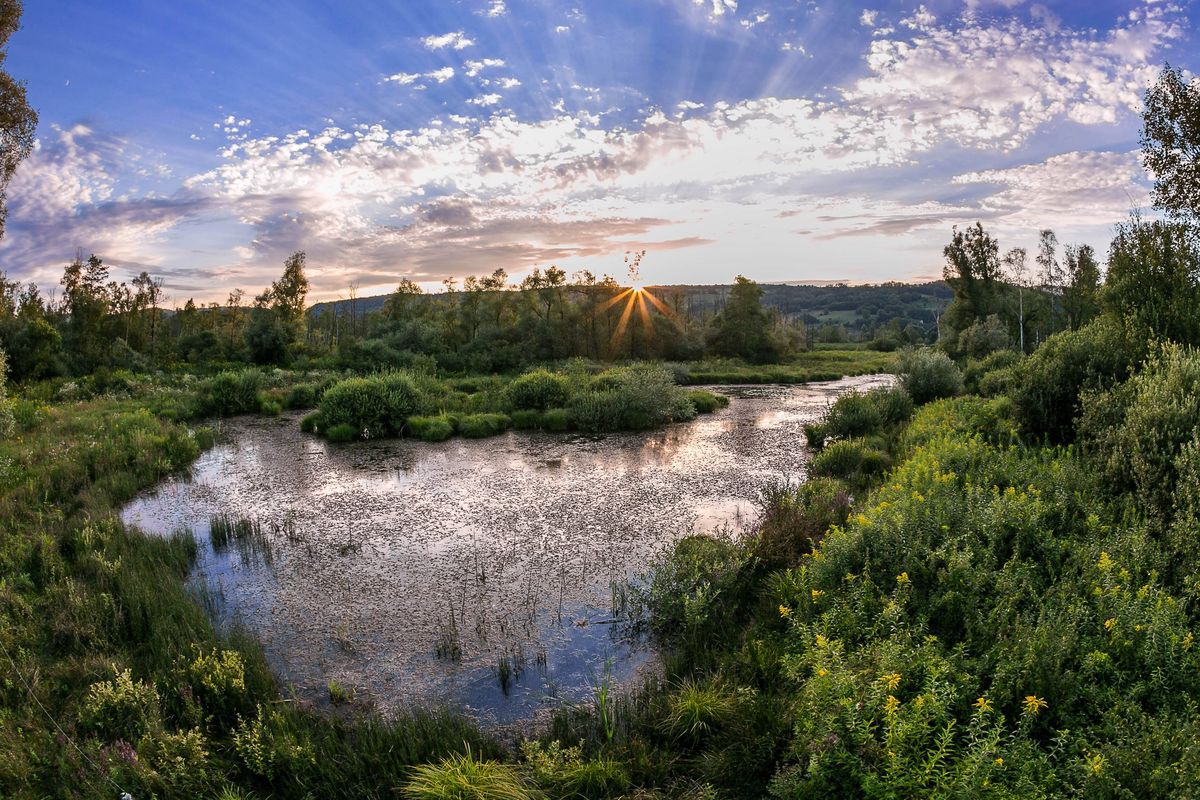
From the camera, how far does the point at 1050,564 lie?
5.76m

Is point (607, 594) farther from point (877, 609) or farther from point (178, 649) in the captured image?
point (178, 649)

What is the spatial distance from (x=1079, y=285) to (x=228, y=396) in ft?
156

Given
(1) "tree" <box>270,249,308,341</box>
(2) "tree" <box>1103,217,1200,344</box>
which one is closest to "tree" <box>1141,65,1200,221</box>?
(2) "tree" <box>1103,217,1200,344</box>

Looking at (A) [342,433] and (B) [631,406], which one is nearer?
(A) [342,433]

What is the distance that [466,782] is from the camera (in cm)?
403

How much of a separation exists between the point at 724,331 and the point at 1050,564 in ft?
143

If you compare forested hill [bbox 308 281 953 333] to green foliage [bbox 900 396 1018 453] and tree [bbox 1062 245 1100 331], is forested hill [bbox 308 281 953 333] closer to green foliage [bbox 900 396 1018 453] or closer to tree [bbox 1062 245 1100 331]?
tree [bbox 1062 245 1100 331]

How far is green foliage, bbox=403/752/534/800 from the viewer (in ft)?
13.1

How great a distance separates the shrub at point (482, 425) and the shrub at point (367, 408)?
5.89ft

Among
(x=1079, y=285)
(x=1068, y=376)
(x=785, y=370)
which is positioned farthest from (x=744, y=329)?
(x=1068, y=376)

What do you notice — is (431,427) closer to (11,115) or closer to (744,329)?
(11,115)

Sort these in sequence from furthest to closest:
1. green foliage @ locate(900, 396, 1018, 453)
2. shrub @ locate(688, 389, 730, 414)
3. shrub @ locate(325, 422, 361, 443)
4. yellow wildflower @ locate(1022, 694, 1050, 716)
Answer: shrub @ locate(688, 389, 730, 414), shrub @ locate(325, 422, 361, 443), green foliage @ locate(900, 396, 1018, 453), yellow wildflower @ locate(1022, 694, 1050, 716)

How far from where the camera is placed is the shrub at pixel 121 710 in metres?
4.75

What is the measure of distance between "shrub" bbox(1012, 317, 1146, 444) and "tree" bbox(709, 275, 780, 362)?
36.3 meters
